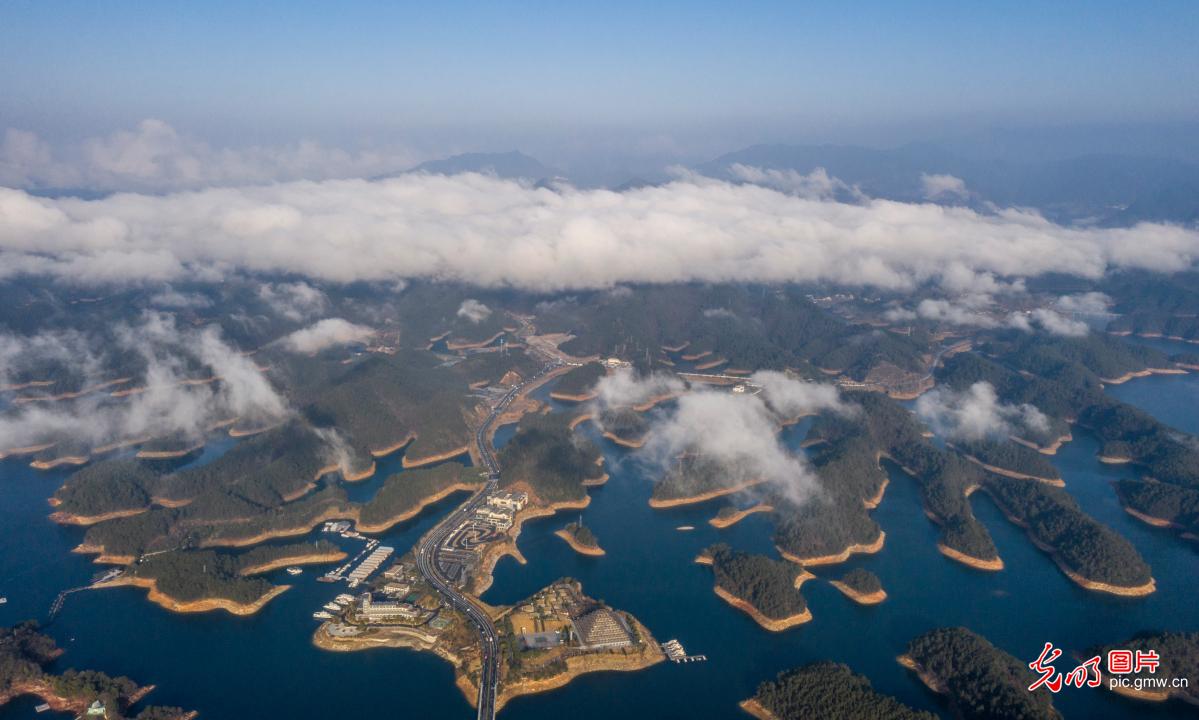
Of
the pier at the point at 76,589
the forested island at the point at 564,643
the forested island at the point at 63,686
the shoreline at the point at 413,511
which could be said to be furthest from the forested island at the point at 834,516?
the pier at the point at 76,589

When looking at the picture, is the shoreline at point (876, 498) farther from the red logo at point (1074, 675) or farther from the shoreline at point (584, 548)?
the shoreline at point (584, 548)

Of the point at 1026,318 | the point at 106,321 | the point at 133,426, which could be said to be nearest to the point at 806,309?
the point at 1026,318

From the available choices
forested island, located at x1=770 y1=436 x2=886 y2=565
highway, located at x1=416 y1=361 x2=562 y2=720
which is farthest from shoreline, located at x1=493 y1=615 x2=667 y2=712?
forested island, located at x1=770 y1=436 x2=886 y2=565

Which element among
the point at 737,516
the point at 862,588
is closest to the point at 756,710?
the point at 862,588

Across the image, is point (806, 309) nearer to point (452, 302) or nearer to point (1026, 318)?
point (1026, 318)

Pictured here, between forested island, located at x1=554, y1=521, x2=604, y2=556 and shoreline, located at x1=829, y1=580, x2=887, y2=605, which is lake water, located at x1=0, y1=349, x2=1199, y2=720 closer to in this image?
shoreline, located at x1=829, y1=580, x2=887, y2=605
